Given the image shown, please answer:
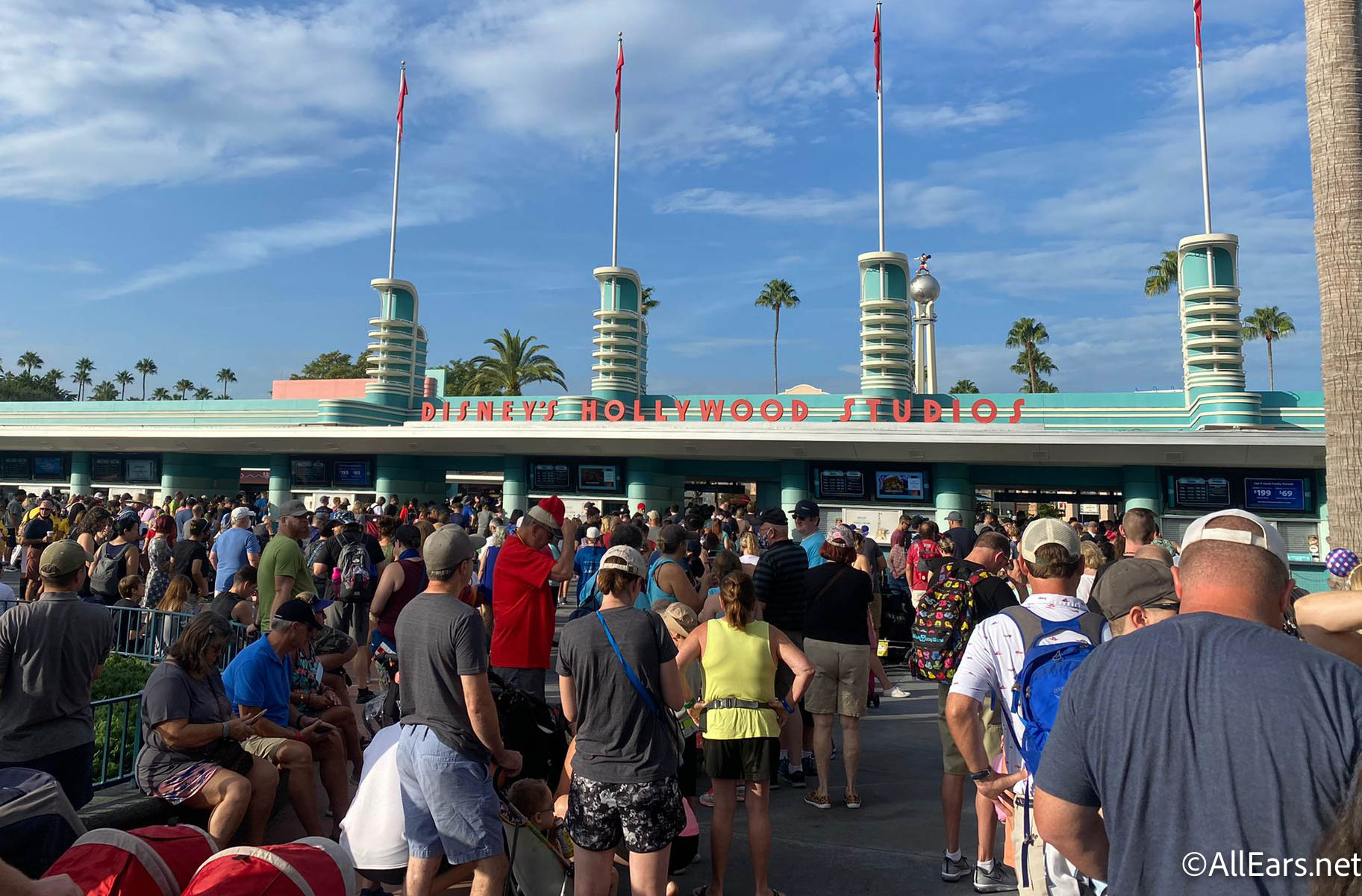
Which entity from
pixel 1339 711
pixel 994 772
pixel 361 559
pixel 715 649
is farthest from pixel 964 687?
pixel 361 559

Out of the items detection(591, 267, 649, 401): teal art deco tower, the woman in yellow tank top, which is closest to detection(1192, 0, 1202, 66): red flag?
detection(591, 267, 649, 401): teal art deco tower

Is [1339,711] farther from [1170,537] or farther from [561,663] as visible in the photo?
[1170,537]

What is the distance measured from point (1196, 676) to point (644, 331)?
996 inches

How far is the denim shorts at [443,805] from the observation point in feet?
12.8

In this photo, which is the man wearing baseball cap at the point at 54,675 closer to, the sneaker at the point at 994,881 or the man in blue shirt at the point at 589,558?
the sneaker at the point at 994,881

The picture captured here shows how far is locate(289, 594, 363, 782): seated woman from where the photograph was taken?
634 cm

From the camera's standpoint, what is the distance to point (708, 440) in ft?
76.2

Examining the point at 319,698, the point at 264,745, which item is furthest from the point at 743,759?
the point at 319,698

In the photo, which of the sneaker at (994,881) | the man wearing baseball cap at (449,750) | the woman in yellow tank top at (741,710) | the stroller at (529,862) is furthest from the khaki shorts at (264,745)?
the sneaker at (994,881)

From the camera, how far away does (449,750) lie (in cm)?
396

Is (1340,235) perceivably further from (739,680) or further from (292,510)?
(292,510)

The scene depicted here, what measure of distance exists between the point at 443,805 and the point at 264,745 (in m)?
2.24

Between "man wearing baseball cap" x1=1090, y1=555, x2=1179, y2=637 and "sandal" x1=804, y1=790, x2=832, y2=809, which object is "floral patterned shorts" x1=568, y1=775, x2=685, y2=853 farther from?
"sandal" x1=804, y1=790, x2=832, y2=809

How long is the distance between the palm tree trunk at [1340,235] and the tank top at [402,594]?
809 centimetres
